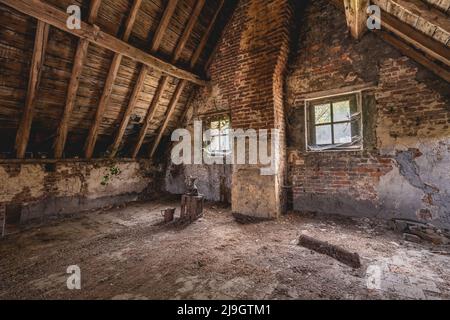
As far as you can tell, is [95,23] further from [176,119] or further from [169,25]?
[176,119]

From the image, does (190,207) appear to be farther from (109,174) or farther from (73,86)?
(73,86)

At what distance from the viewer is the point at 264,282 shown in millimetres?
1966

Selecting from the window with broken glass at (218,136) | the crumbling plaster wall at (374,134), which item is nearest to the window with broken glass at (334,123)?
the crumbling plaster wall at (374,134)

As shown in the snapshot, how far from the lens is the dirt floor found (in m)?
1.84

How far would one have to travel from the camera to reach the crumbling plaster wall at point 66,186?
379 centimetres

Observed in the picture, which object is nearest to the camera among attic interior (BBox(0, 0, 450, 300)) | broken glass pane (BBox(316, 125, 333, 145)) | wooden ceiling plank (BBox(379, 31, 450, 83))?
attic interior (BBox(0, 0, 450, 300))

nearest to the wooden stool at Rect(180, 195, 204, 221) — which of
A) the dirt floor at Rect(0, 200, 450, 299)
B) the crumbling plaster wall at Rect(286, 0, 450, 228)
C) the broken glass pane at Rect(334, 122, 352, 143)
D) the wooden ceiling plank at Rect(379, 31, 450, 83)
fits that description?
the dirt floor at Rect(0, 200, 450, 299)

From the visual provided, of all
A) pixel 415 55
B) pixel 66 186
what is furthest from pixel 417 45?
pixel 66 186

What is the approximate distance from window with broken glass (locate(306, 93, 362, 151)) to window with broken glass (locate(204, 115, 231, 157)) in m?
1.68

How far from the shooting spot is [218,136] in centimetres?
505

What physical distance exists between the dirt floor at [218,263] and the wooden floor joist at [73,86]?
58.2 inches

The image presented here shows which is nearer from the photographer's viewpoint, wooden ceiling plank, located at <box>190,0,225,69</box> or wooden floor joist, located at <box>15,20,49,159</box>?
wooden floor joist, located at <box>15,20,49,159</box>

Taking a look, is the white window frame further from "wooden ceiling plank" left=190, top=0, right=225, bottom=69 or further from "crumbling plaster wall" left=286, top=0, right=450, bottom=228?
"wooden ceiling plank" left=190, top=0, right=225, bottom=69

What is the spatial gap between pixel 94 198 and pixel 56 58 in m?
2.78
